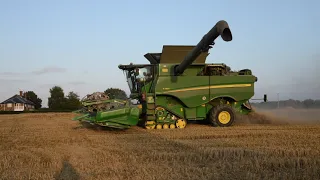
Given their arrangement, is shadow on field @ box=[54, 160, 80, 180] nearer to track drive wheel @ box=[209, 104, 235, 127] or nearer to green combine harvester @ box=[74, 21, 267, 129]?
green combine harvester @ box=[74, 21, 267, 129]

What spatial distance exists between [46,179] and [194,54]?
7.37 meters

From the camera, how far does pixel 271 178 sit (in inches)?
186

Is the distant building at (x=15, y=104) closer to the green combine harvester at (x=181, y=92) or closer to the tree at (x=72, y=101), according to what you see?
the tree at (x=72, y=101)

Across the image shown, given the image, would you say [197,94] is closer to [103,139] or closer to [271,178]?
[103,139]

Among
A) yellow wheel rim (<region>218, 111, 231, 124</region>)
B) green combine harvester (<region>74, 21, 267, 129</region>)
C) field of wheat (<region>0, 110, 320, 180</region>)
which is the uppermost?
green combine harvester (<region>74, 21, 267, 129</region>)

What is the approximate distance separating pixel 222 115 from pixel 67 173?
340 inches

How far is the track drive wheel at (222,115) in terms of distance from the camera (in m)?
12.9

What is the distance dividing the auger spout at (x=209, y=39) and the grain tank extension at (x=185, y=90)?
9cm

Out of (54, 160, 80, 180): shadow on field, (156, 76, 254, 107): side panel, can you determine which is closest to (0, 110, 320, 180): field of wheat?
(54, 160, 80, 180): shadow on field

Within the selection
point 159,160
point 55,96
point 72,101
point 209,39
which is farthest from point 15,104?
point 159,160

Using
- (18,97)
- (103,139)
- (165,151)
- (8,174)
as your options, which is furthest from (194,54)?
(18,97)

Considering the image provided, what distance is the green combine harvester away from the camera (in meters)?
12.6

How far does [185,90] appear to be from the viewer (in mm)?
12727

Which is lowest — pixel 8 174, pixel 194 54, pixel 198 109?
pixel 8 174
